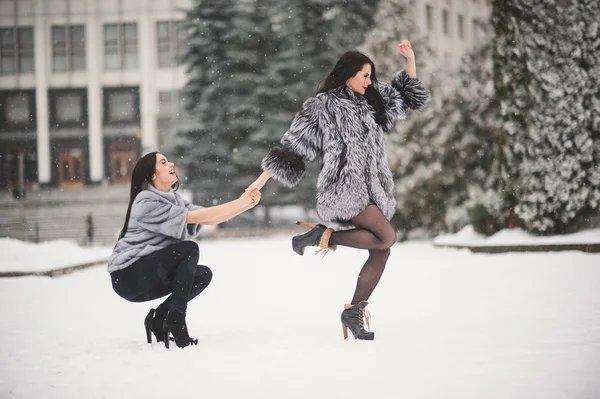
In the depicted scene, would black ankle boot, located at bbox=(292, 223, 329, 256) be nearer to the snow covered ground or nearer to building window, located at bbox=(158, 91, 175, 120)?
the snow covered ground

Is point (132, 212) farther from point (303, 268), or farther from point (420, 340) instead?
point (303, 268)

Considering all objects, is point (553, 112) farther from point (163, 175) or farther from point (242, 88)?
point (242, 88)

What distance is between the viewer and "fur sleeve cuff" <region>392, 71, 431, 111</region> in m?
4.91

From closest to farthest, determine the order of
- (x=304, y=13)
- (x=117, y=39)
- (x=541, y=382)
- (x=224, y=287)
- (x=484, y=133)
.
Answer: (x=541, y=382) → (x=224, y=287) → (x=484, y=133) → (x=304, y=13) → (x=117, y=39)

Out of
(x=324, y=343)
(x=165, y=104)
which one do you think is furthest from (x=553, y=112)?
(x=165, y=104)

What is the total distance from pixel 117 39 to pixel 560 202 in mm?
38607

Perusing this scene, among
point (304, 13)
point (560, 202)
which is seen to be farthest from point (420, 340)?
point (304, 13)

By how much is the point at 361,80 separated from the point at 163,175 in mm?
1419

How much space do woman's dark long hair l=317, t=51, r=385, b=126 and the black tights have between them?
2.25 feet

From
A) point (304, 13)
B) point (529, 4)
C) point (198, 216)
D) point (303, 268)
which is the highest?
point (304, 13)

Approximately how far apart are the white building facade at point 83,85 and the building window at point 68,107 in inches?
2.5

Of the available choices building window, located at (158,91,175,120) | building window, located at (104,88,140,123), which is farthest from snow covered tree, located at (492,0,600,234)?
building window, located at (104,88,140,123)

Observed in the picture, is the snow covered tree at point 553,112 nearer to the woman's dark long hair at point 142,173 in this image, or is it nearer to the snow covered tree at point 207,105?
the woman's dark long hair at point 142,173

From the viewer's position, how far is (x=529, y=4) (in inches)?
459
